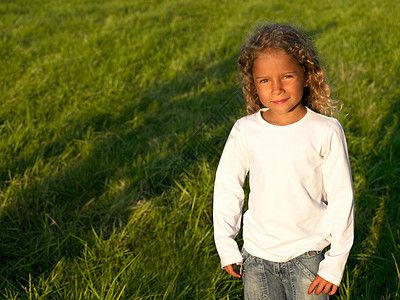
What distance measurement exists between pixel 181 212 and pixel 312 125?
1416mm

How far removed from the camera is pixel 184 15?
9281 mm

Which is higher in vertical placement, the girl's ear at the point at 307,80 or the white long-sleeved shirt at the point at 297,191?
the girl's ear at the point at 307,80

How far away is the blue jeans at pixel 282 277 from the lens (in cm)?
179

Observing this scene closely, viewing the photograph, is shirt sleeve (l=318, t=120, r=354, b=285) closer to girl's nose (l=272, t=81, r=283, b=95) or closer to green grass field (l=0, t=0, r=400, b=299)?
girl's nose (l=272, t=81, r=283, b=95)

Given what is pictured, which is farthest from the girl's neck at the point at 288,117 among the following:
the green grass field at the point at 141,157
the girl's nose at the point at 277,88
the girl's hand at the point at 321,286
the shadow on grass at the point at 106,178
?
the shadow on grass at the point at 106,178

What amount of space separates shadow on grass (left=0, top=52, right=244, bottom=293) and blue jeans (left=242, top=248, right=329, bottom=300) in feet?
3.71

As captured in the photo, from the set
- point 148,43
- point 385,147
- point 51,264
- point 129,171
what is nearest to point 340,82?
point 385,147

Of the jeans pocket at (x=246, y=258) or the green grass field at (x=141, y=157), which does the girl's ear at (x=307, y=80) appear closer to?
the green grass field at (x=141, y=157)

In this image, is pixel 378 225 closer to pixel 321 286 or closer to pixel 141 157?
pixel 321 286

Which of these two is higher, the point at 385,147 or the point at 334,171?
the point at 334,171

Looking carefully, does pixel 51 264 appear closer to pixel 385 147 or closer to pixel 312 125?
pixel 312 125

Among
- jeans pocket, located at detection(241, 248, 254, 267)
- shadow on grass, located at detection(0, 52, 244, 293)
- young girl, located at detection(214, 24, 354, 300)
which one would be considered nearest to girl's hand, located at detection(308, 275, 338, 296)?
young girl, located at detection(214, 24, 354, 300)

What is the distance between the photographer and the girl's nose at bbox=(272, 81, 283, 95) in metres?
1.75

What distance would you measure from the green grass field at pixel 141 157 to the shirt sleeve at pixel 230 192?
1.87 feet
